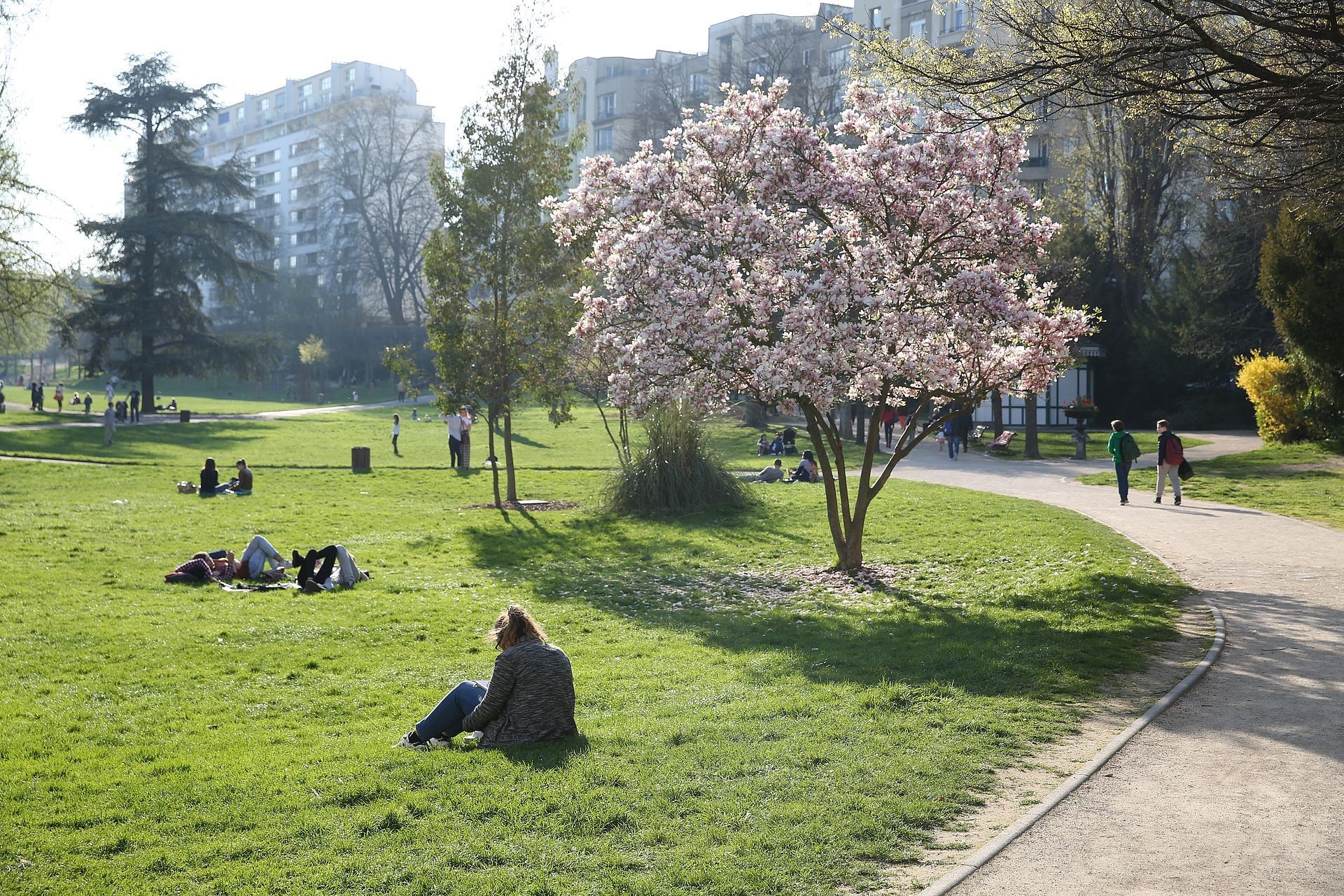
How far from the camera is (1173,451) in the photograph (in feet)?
73.3

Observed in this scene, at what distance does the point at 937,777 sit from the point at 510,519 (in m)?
17.4

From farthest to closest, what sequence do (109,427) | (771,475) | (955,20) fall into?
(955,20) → (109,427) → (771,475)

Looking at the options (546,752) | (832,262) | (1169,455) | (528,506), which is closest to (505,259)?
(528,506)

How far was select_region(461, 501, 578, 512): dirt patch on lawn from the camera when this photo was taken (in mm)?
25609

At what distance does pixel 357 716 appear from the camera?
9102mm

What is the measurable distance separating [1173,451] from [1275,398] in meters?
14.2

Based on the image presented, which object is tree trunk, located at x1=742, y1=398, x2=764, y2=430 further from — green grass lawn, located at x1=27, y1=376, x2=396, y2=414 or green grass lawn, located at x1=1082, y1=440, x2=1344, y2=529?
green grass lawn, located at x1=27, y1=376, x2=396, y2=414

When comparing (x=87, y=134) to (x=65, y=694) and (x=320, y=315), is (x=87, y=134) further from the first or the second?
(x=65, y=694)

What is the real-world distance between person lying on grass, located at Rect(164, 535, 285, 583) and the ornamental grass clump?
30.1 ft

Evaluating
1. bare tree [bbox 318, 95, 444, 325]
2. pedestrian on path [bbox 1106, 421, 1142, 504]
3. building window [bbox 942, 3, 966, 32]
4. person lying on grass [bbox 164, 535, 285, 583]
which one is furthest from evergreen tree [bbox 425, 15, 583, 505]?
bare tree [bbox 318, 95, 444, 325]

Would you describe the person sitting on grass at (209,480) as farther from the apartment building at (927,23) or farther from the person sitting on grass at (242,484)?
the apartment building at (927,23)

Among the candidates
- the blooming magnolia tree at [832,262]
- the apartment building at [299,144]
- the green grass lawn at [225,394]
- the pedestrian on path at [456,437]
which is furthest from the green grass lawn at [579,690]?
the apartment building at [299,144]

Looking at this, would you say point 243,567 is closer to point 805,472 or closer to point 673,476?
point 673,476

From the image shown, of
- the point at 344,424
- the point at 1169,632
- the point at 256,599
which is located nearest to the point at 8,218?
the point at 344,424
